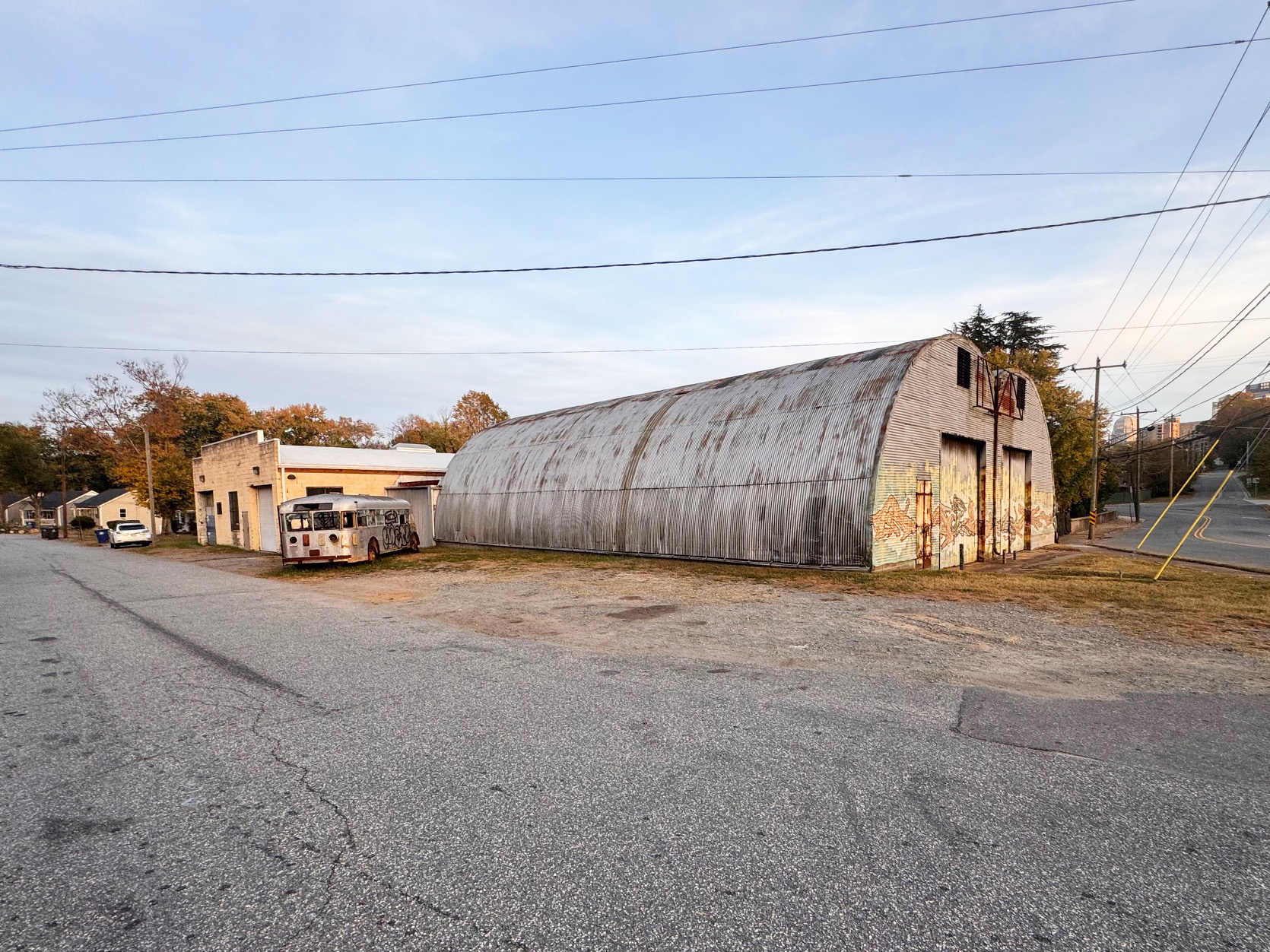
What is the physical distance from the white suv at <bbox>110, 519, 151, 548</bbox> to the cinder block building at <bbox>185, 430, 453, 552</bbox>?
6.96 m

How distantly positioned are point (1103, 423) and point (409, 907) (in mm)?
54820

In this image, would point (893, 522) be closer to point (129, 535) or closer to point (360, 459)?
point (360, 459)

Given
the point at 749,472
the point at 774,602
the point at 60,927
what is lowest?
the point at 774,602

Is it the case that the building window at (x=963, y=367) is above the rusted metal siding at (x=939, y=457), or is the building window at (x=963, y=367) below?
above

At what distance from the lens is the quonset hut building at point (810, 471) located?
58.9ft

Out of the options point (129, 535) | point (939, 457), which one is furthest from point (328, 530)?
point (129, 535)

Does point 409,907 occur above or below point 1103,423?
below

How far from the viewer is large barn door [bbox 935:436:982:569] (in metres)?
20.1

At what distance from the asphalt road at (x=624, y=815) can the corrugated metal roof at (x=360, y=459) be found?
27.0 metres

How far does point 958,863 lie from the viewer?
352cm

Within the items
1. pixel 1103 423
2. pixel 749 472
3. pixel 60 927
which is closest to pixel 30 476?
pixel 749 472

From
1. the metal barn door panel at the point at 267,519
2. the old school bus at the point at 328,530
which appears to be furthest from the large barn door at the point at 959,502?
the metal barn door panel at the point at 267,519

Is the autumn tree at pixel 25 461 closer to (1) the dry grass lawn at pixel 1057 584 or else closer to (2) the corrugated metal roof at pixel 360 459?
(2) the corrugated metal roof at pixel 360 459

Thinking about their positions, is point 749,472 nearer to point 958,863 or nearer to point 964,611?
point 964,611
